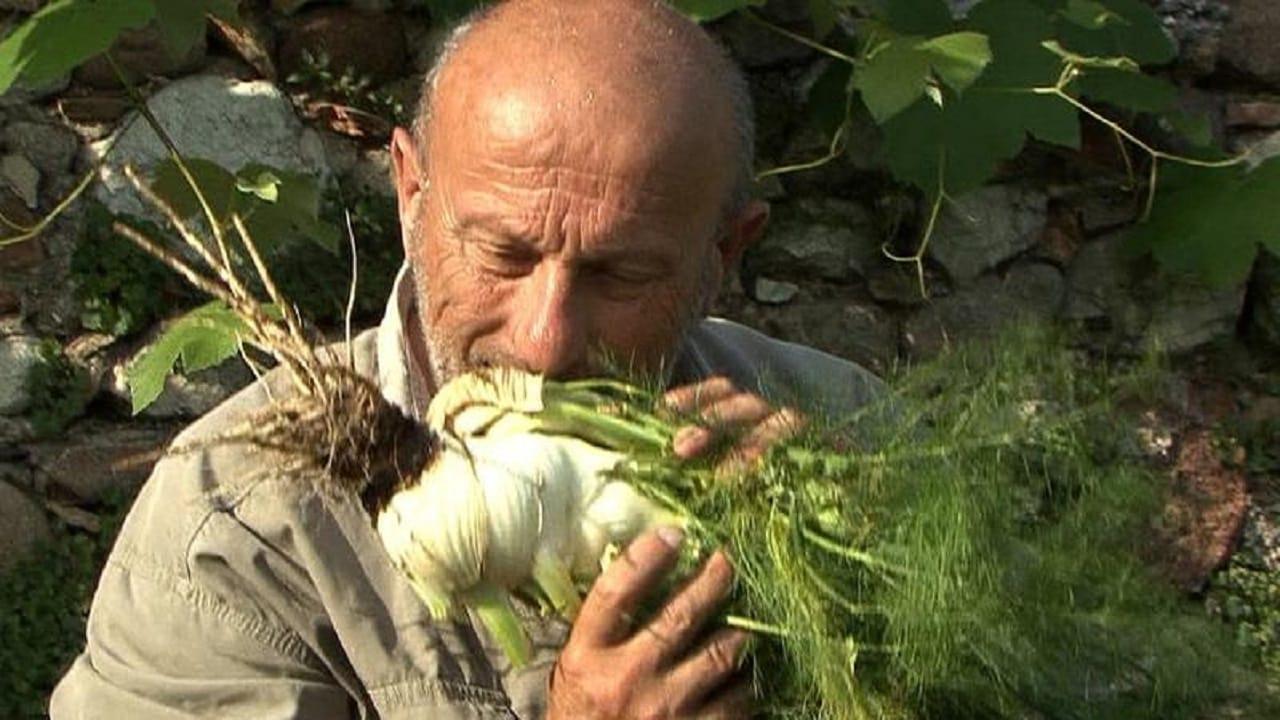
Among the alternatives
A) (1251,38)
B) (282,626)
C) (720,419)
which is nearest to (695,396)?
(720,419)

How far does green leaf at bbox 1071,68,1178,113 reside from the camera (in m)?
3.55

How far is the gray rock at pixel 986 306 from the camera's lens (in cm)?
371

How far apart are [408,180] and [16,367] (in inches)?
51.9

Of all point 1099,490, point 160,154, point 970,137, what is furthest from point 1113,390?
point 160,154

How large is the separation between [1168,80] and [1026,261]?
379 millimetres

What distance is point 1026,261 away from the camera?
12.4 feet

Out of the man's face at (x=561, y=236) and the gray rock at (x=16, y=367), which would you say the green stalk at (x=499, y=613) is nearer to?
the man's face at (x=561, y=236)

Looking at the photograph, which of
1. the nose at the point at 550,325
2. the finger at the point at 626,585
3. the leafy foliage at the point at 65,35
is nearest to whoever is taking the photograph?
the finger at the point at 626,585

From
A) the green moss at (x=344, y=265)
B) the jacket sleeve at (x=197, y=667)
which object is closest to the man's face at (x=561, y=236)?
the jacket sleeve at (x=197, y=667)

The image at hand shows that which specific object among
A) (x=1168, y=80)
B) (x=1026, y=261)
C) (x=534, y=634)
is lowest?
(x=1026, y=261)

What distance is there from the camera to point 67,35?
2955 millimetres

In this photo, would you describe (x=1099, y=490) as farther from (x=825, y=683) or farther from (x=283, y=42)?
(x=283, y=42)

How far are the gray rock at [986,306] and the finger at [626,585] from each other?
1.91m

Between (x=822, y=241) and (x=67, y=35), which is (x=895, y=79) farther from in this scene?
(x=67, y=35)
